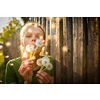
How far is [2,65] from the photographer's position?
872mm

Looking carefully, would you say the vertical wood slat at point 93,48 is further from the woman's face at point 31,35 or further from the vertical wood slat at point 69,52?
the woman's face at point 31,35

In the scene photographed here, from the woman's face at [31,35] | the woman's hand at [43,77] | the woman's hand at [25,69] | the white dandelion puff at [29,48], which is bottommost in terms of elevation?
the woman's hand at [43,77]

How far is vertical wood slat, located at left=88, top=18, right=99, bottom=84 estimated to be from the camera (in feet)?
2.82

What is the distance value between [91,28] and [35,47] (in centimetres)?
76

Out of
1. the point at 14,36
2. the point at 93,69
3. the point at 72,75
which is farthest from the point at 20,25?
the point at 93,69

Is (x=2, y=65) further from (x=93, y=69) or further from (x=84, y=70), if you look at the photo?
(x=93, y=69)

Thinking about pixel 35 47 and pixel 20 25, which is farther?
pixel 20 25

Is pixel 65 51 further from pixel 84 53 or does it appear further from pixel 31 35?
pixel 31 35

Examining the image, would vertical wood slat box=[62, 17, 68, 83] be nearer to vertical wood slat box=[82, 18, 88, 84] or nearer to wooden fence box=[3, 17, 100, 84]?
wooden fence box=[3, 17, 100, 84]

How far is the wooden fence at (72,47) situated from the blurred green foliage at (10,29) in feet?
0.19

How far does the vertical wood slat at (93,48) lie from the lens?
2.82 feet

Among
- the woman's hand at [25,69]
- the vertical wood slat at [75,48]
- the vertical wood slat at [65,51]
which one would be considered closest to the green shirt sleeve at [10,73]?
the woman's hand at [25,69]

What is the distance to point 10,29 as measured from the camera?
90 centimetres
